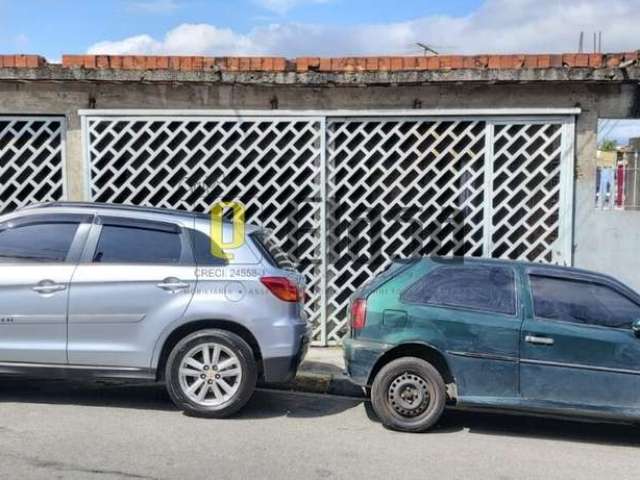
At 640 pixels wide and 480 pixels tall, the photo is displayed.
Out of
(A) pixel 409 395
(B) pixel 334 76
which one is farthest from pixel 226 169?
(A) pixel 409 395

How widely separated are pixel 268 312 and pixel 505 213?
12.5 ft

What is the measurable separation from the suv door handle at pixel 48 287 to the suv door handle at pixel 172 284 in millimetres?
802

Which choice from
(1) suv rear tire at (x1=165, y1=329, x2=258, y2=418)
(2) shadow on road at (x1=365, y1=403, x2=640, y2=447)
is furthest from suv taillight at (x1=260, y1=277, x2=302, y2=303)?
(2) shadow on road at (x1=365, y1=403, x2=640, y2=447)

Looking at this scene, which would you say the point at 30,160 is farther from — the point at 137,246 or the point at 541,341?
the point at 541,341

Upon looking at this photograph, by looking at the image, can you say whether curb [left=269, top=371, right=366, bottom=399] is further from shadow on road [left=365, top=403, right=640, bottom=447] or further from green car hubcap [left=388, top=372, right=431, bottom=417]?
green car hubcap [left=388, top=372, right=431, bottom=417]

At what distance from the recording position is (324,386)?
6574mm

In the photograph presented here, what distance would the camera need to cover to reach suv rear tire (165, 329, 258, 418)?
17.7 feet

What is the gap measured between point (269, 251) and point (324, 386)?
1.66 meters

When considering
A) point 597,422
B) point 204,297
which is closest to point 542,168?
point 597,422

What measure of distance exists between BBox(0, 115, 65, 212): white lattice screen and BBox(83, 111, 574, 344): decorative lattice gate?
468 millimetres

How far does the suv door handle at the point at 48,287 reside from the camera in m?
5.38

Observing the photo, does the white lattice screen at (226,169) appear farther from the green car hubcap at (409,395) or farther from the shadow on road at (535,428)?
the green car hubcap at (409,395)

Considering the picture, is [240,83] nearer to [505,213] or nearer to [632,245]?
[505,213]

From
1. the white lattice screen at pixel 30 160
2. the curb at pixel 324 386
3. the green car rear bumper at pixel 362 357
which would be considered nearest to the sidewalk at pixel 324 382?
the curb at pixel 324 386
